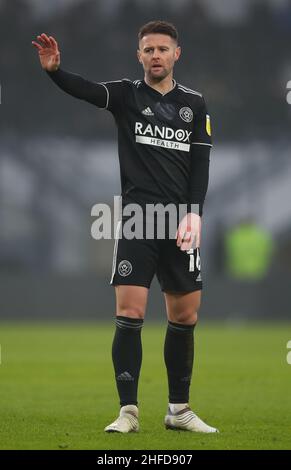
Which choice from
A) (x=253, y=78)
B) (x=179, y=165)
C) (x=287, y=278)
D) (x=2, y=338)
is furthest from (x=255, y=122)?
(x=179, y=165)

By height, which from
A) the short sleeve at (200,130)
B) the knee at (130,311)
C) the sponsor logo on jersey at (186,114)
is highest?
the sponsor logo on jersey at (186,114)

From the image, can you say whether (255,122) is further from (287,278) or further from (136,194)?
(136,194)

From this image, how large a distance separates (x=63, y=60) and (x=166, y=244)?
15.6m

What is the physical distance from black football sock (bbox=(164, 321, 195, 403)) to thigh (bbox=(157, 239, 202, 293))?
257 mm

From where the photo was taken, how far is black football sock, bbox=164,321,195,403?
7.06m

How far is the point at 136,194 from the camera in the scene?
6.95 meters

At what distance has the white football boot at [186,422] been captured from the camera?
6895mm

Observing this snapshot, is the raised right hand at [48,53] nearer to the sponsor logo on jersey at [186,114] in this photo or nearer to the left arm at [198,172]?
the sponsor logo on jersey at [186,114]

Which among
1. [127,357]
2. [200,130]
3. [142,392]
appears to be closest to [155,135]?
[200,130]

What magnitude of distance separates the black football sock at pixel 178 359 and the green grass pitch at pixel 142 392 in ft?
0.81

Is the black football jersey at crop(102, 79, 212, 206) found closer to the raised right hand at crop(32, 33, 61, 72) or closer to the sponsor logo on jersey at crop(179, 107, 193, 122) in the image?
the sponsor logo on jersey at crop(179, 107, 193, 122)

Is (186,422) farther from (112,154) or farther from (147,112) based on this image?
(112,154)

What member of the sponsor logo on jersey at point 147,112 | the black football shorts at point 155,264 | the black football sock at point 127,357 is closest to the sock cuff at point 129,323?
the black football sock at point 127,357

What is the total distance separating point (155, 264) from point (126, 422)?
918 mm
